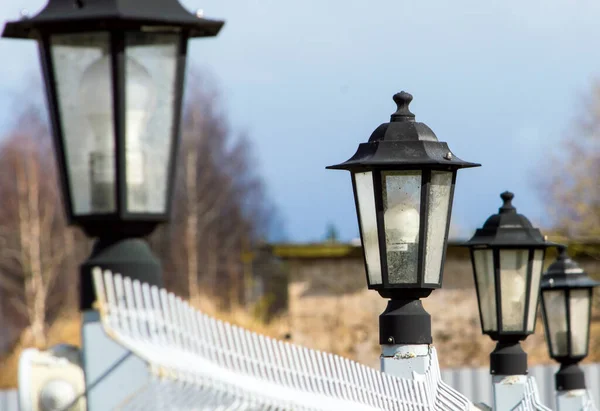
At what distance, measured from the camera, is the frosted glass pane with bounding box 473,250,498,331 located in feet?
24.2

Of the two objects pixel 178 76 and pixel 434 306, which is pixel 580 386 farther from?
pixel 434 306

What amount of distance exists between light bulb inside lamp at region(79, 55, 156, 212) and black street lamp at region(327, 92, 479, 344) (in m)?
1.75

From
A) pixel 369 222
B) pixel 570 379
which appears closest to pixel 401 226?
pixel 369 222

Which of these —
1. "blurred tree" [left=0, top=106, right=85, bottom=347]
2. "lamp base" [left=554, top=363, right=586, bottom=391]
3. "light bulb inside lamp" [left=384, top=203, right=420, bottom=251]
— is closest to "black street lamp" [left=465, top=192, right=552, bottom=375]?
"lamp base" [left=554, top=363, right=586, bottom=391]

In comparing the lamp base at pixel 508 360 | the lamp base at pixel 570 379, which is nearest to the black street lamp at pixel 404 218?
the lamp base at pixel 508 360

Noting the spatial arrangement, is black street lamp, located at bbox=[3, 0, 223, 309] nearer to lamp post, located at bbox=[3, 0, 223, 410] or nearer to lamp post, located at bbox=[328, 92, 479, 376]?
lamp post, located at bbox=[3, 0, 223, 410]

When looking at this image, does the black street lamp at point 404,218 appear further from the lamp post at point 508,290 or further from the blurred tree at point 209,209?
the blurred tree at point 209,209

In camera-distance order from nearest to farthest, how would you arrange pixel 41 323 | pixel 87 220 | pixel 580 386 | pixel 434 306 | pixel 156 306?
pixel 156 306, pixel 87 220, pixel 580 386, pixel 434 306, pixel 41 323

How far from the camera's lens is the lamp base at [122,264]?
3.41m

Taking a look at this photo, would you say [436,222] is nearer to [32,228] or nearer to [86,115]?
[86,115]

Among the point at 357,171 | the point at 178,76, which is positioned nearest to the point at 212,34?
the point at 178,76

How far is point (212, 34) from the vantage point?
12.1ft

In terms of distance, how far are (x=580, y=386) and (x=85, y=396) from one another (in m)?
6.52

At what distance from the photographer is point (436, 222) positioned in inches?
208
